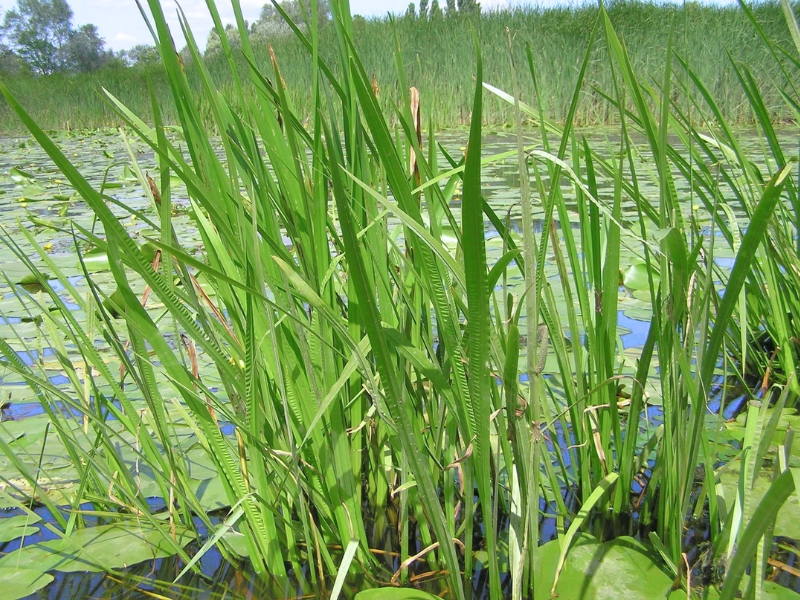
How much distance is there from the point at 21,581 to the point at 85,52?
126 feet

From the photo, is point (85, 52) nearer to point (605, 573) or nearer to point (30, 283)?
point (30, 283)

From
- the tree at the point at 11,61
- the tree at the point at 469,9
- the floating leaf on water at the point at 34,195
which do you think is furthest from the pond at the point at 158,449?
the tree at the point at 11,61

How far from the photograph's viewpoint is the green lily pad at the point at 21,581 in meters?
0.74

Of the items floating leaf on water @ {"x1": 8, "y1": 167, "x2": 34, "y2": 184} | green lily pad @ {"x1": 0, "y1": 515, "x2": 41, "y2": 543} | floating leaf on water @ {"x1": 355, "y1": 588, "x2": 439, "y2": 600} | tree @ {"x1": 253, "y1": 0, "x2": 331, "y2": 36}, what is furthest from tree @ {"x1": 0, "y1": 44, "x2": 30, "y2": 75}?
floating leaf on water @ {"x1": 355, "y1": 588, "x2": 439, "y2": 600}

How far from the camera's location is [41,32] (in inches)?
1296

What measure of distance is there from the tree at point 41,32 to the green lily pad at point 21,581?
114 feet

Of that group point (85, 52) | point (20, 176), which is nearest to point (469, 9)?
point (20, 176)

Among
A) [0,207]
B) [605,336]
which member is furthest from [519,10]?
[605,336]

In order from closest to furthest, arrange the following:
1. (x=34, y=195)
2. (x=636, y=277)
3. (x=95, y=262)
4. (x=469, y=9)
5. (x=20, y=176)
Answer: (x=636, y=277)
(x=95, y=262)
(x=34, y=195)
(x=20, y=176)
(x=469, y=9)

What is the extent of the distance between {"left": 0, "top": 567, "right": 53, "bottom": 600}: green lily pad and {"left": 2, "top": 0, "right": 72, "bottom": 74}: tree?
3487cm

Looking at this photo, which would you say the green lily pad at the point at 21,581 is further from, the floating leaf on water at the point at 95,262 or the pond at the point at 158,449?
the floating leaf on water at the point at 95,262

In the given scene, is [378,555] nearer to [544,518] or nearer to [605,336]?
[544,518]

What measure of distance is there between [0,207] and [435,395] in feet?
11.3

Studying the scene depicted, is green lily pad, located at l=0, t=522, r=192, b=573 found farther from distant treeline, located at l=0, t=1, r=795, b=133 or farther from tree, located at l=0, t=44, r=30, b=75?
tree, located at l=0, t=44, r=30, b=75
